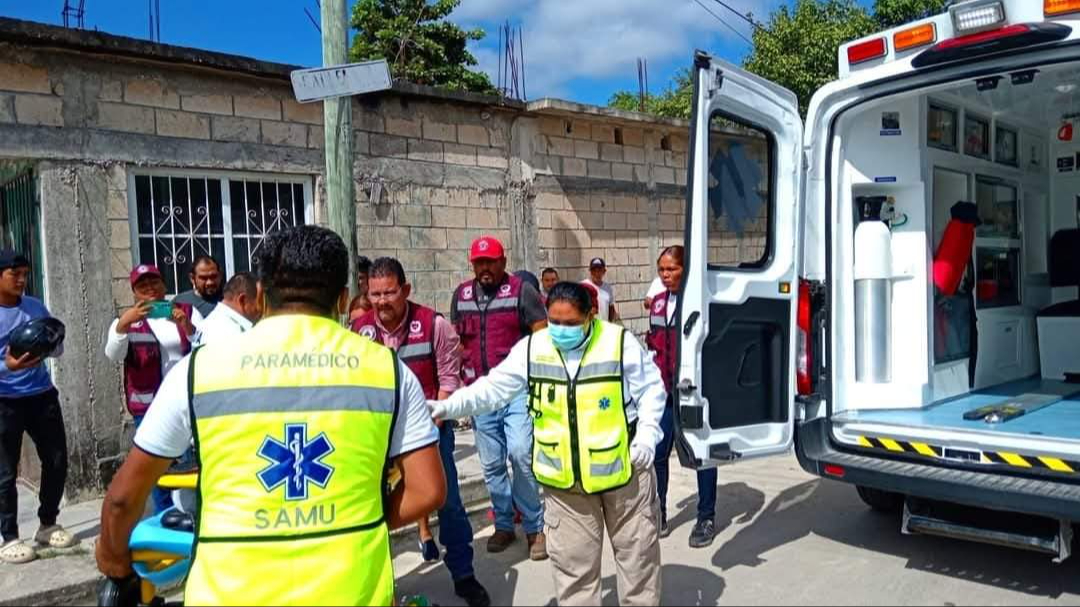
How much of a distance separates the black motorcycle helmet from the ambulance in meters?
3.08

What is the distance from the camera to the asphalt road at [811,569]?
391 centimetres

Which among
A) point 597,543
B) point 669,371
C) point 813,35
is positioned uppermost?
point 813,35

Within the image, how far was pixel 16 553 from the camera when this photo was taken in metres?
4.38

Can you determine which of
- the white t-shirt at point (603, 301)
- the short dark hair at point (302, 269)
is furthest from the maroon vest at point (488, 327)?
the white t-shirt at point (603, 301)

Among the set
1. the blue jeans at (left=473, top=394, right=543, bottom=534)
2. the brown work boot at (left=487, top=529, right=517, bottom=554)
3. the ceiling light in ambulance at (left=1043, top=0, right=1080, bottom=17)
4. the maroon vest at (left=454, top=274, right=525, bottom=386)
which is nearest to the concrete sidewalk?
the brown work boot at (left=487, top=529, right=517, bottom=554)

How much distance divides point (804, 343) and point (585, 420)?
1.71 metres

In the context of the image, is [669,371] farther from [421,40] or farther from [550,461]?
[421,40]

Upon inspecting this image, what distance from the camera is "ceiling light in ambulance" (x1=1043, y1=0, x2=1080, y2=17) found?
11.5ft

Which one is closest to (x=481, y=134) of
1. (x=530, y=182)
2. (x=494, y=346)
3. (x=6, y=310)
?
(x=530, y=182)

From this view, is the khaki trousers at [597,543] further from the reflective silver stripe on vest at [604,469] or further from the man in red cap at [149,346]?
the man in red cap at [149,346]

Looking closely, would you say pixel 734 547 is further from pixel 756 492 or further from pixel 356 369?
pixel 356 369

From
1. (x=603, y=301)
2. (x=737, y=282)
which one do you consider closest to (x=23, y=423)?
(x=737, y=282)

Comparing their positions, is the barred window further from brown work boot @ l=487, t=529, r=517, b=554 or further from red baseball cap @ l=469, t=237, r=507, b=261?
brown work boot @ l=487, t=529, r=517, b=554

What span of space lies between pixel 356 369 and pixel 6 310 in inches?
147
